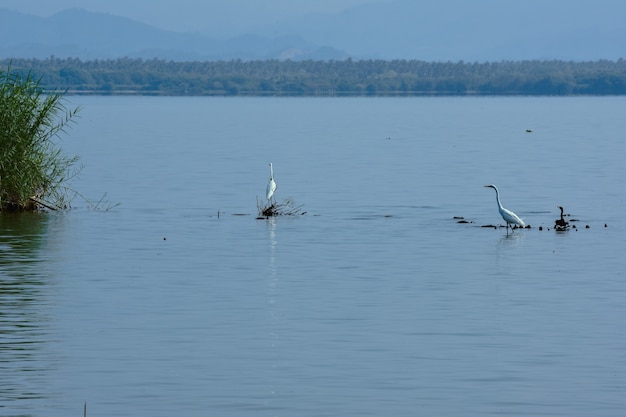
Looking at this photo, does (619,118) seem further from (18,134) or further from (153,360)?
(153,360)

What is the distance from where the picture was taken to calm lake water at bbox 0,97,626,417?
14445 millimetres

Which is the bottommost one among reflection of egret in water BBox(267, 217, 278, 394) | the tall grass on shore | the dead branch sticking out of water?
the dead branch sticking out of water

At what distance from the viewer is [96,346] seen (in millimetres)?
16734

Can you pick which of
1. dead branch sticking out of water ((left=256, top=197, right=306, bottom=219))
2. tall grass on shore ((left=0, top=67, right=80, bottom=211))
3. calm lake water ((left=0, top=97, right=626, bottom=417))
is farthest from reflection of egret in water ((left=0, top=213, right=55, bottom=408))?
dead branch sticking out of water ((left=256, top=197, right=306, bottom=219))

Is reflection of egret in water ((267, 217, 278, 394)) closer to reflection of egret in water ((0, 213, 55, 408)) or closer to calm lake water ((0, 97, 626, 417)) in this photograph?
calm lake water ((0, 97, 626, 417))

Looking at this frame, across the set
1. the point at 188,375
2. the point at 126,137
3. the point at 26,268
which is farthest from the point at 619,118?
the point at 188,375

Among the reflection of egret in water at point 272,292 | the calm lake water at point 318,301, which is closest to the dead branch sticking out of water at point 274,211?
the calm lake water at point 318,301

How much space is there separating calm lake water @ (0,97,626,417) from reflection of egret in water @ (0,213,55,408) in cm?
5

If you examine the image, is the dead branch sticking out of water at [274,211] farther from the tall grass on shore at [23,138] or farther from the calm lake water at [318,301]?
the tall grass on shore at [23,138]

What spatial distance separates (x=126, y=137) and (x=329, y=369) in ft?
202

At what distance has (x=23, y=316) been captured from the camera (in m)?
18.6

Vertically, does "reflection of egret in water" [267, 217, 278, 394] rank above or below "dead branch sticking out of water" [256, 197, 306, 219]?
above

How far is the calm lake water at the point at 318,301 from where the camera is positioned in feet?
47.4

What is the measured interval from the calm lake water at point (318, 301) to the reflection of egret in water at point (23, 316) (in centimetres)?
5
